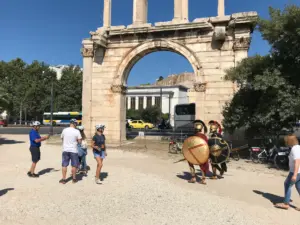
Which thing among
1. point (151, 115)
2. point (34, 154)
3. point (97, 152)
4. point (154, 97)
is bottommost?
point (34, 154)

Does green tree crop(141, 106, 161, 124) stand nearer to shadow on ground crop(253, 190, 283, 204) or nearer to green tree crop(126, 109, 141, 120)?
green tree crop(126, 109, 141, 120)

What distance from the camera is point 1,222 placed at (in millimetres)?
4602

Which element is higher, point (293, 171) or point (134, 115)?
point (134, 115)

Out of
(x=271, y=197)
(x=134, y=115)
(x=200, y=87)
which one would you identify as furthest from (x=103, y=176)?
(x=134, y=115)

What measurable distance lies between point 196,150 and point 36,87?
5324cm

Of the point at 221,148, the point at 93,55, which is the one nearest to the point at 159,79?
the point at 93,55

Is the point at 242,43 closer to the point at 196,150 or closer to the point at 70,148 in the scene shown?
the point at 196,150

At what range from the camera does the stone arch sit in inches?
612

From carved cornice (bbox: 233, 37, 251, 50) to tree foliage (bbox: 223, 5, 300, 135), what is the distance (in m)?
2.70

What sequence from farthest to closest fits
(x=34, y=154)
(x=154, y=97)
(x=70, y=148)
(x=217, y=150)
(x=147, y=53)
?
1. (x=154, y=97)
2. (x=147, y=53)
3. (x=34, y=154)
4. (x=217, y=150)
5. (x=70, y=148)

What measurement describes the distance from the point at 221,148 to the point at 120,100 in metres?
9.88

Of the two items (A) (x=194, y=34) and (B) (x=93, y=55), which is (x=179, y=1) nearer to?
(A) (x=194, y=34)

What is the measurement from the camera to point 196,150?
7359mm

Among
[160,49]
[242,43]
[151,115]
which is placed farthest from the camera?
[151,115]
